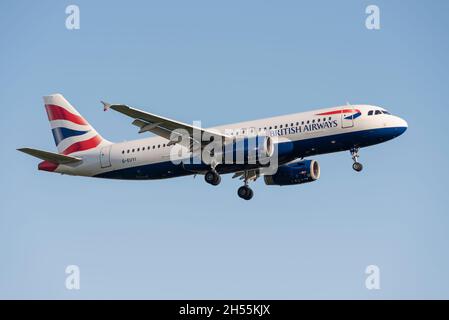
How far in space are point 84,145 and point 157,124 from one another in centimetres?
969

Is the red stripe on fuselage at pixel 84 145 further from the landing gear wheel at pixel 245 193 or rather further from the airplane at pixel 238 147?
the landing gear wheel at pixel 245 193

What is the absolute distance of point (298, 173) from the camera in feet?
190

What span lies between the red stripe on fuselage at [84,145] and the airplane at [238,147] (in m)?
0.03

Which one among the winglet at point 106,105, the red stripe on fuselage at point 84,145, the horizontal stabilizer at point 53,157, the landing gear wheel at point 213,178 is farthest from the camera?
the red stripe on fuselage at point 84,145

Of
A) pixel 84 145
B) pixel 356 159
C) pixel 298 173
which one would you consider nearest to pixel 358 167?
pixel 356 159

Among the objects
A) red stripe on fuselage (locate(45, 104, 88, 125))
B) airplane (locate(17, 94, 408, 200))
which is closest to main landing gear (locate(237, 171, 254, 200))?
airplane (locate(17, 94, 408, 200))

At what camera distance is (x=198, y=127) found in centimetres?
5359

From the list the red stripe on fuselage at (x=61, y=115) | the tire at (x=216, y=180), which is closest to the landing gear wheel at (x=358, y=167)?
the tire at (x=216, y=180)

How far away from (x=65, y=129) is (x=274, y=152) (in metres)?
16.3

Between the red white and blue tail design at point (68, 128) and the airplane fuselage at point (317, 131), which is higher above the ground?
the red white and blue tail design at point (68, 128)

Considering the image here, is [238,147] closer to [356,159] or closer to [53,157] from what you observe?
[356,159]

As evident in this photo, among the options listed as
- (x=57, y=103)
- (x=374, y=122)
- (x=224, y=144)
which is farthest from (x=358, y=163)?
(x=57, y=103)

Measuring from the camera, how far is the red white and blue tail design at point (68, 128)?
197 ft

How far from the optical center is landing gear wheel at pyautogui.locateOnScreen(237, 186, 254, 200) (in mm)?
57531
